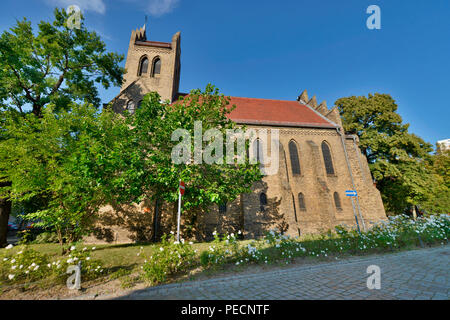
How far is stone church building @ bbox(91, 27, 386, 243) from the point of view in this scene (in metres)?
13.9

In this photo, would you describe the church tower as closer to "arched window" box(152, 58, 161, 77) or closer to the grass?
"arched window" box(152, 58, 161, 77)

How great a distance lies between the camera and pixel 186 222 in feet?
45.6

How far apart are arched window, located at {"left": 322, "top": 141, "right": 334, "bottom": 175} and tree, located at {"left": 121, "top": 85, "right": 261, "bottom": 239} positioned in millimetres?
12451

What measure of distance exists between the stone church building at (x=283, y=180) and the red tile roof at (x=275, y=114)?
0.11m

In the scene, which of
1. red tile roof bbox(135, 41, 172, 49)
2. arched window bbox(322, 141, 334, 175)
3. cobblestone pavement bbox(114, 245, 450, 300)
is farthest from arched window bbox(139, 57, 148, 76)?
arched window bbox(322, 141, 334, 175)

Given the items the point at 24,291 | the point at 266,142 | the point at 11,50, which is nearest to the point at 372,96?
the point at 266,142

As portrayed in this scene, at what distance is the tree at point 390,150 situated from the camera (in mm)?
18453

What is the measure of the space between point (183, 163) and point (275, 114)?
1503cm

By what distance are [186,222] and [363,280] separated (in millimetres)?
11533

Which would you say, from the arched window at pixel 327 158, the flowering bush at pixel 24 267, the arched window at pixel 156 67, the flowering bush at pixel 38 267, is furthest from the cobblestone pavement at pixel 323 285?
the arched window at pixel 156 67

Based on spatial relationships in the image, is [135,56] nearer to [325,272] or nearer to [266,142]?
[266,142]

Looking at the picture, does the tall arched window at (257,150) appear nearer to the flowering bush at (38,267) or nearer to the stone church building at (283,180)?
the stone church building at (283,180)

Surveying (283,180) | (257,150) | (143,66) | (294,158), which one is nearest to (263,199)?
(283,180)

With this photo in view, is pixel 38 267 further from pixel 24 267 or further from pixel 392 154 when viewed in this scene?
pixel 392 154
